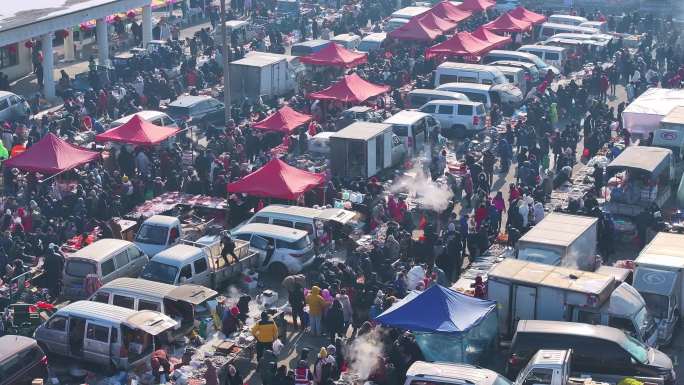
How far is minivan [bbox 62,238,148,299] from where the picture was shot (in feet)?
83.9

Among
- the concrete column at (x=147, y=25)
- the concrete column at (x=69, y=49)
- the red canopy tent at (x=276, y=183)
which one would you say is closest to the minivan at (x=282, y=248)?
the red canopy tent at (x=276, y=183)

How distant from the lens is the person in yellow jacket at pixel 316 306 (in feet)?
79.8

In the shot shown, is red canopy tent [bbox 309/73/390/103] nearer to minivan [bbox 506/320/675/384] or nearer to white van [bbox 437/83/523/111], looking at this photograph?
white van [bbox 437/83/523/111]

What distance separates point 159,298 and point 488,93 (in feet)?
67.3

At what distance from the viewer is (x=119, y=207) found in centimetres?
3081

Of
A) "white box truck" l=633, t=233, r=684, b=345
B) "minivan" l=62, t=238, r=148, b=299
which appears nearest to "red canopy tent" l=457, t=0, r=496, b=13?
"white box truck" l=633, t=233, r=684, b=345

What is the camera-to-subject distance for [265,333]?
22.9m

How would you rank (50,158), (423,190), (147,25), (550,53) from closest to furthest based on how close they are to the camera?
1. (50,158)
2. (423,190)
3. (550,53)
4. (147,25)

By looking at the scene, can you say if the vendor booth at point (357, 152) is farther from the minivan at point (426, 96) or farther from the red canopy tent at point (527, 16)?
the red canopy tent at point (527, 16)

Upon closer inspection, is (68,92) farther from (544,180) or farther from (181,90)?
(544,180)

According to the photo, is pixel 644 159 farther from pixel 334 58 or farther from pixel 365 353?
pixel 334 58

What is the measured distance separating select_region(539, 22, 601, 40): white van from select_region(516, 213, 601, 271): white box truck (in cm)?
2764

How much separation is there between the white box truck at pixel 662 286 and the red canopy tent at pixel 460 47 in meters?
22.5

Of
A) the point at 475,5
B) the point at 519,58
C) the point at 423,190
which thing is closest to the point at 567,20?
the point at 475,5
